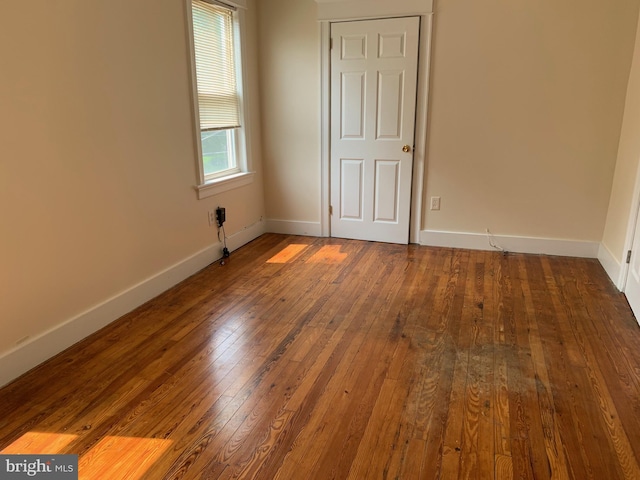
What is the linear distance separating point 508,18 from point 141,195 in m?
3.12

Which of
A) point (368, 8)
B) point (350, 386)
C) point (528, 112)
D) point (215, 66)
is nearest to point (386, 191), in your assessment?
point (528, 112)

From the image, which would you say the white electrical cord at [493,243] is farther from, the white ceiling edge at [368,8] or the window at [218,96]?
the window at [218,96]

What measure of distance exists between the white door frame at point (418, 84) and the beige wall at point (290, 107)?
0.07 m

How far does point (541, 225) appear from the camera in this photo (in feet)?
13.3

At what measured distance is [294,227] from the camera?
481 centimetres

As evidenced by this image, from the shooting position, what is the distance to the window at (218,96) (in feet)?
11.8

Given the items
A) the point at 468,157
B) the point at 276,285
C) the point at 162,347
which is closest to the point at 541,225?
the point at 468,157

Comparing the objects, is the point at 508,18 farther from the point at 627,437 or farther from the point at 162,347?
the point at 162,347

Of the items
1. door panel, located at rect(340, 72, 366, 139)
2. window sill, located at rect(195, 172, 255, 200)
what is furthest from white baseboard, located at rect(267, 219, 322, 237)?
door panel, located at rect(340, 72, 366, 139)

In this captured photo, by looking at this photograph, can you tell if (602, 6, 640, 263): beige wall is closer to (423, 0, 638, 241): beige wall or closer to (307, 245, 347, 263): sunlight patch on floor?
(423, 0, 638, 241): beige wall

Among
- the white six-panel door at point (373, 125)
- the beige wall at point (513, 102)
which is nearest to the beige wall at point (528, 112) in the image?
the beige wall at point (513, 102)

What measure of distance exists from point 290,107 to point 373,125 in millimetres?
842

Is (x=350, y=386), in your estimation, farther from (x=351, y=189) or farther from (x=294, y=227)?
(x=294, y=227)

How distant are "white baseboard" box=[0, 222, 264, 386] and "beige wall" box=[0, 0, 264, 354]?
Answer: 4 cm
